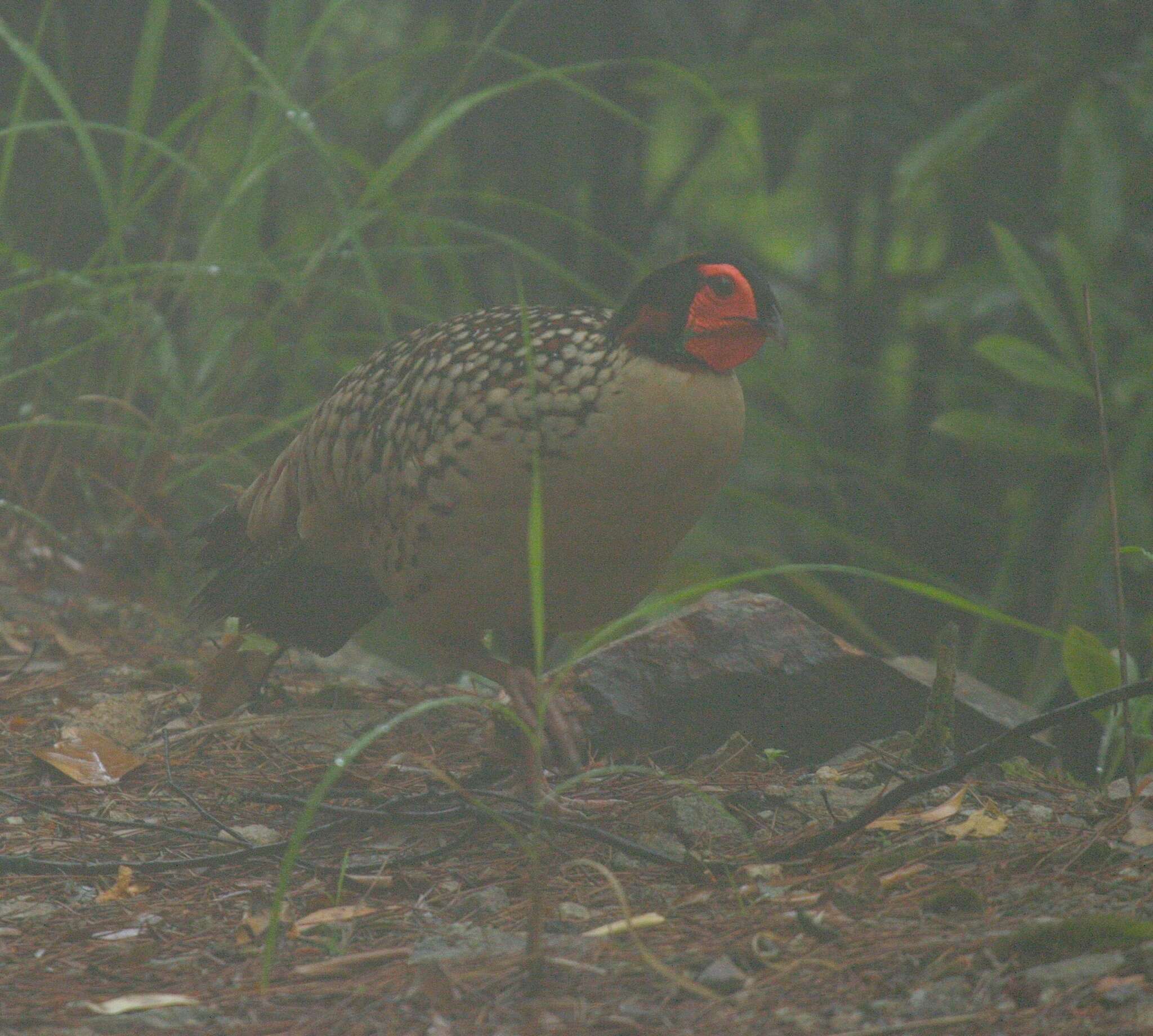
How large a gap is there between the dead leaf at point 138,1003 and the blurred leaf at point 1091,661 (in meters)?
1.81

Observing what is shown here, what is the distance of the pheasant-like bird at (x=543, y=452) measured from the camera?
2.54 m

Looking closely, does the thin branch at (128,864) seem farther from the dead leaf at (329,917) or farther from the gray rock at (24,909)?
the dead leaf at (329,917)

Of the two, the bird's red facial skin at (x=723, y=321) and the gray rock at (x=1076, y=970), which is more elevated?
the bird's red facial skin at (x=723, y=321)

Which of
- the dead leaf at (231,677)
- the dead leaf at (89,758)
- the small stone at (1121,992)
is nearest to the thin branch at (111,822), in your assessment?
the dead leaf at (89,758)

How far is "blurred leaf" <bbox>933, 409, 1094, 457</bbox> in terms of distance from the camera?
14.7 ft

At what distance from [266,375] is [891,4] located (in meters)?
2.61

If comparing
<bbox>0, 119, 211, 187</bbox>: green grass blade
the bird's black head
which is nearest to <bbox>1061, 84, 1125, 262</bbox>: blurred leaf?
the bird's black head

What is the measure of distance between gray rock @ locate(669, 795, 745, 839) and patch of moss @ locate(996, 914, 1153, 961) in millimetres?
657

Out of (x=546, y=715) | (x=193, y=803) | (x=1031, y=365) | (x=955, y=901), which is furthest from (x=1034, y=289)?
(x=193, y=803)

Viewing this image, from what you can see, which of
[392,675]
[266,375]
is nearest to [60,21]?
[266,375]

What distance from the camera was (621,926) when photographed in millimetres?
2053

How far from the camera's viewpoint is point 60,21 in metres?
4.80

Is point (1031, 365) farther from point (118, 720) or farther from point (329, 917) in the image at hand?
point (329, 917)

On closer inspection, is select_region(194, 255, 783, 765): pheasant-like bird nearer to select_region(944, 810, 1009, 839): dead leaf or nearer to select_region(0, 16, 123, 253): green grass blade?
select_region(944, 810, 1009, 839): dead leaf
